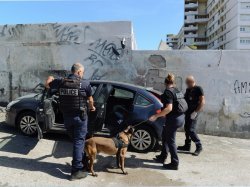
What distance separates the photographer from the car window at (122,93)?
7598mm

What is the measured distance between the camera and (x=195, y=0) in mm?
112938

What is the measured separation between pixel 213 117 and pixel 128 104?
342 centimetres

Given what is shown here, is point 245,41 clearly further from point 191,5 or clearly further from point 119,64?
point 119,64

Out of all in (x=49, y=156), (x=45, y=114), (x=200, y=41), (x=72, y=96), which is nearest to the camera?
(x=72, y=96)

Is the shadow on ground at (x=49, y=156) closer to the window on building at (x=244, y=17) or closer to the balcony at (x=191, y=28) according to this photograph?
the window on building at (x=244, y=17)

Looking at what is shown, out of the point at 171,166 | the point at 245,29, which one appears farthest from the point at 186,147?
the point at 245,29

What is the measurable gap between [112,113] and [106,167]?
1.44 m

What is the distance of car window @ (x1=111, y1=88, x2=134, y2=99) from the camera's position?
7.60m

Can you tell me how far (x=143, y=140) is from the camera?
7.25 m

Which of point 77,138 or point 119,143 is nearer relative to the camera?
point 77,138

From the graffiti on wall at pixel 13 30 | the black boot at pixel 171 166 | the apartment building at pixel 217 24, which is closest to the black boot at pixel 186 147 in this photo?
the black boot at pixel 171 166

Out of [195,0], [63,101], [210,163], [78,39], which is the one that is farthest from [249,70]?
[195,0]

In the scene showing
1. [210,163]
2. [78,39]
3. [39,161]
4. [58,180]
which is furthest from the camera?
[78,39]

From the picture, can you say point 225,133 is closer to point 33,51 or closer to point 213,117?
point 213,117
